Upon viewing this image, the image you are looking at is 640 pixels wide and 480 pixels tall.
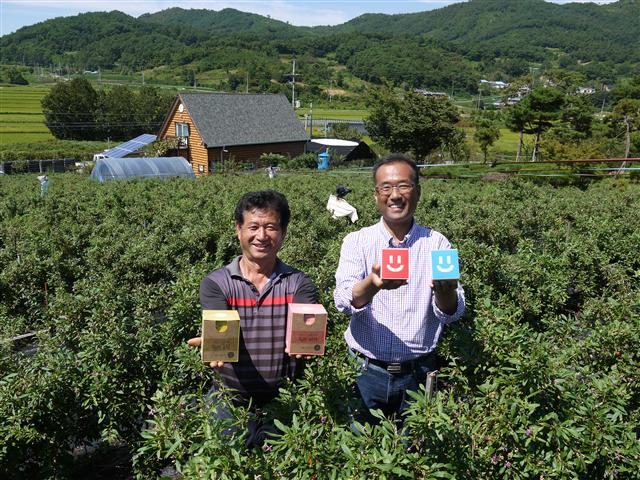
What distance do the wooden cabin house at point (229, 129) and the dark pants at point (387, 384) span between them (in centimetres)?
3367

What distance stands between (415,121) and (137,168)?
16.3m

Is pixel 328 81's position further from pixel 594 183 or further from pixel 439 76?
pixel 594 183

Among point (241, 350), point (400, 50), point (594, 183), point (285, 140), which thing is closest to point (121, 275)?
point (241, 350)

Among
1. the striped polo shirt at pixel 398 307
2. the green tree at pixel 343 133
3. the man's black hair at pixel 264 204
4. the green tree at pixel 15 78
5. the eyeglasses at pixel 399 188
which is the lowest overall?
the green tree at pixel 343 133

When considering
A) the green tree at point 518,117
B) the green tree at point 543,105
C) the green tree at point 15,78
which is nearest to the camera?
the green tree at point 543,105

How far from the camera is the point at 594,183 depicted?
880 inches

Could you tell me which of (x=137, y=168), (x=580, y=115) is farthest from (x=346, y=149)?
(x=137, y=168)

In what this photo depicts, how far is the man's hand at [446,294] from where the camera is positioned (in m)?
2.60

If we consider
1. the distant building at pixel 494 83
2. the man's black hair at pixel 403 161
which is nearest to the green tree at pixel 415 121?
the man's black hair at pixel 403 161

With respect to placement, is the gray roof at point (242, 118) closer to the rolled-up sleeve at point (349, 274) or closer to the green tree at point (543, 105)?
the green tree at point (543, 105)

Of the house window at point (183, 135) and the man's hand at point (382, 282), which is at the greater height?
the man's hand at point (382, 282)

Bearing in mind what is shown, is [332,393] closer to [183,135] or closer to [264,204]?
[264,204]

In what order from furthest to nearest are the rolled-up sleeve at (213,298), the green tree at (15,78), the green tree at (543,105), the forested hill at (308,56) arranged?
the forested hill at (308,56) → the green tree at (15,78) → the green tree at (543,105) → the rolled-up sleeve at (213,298)

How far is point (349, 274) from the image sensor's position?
9.46ft
